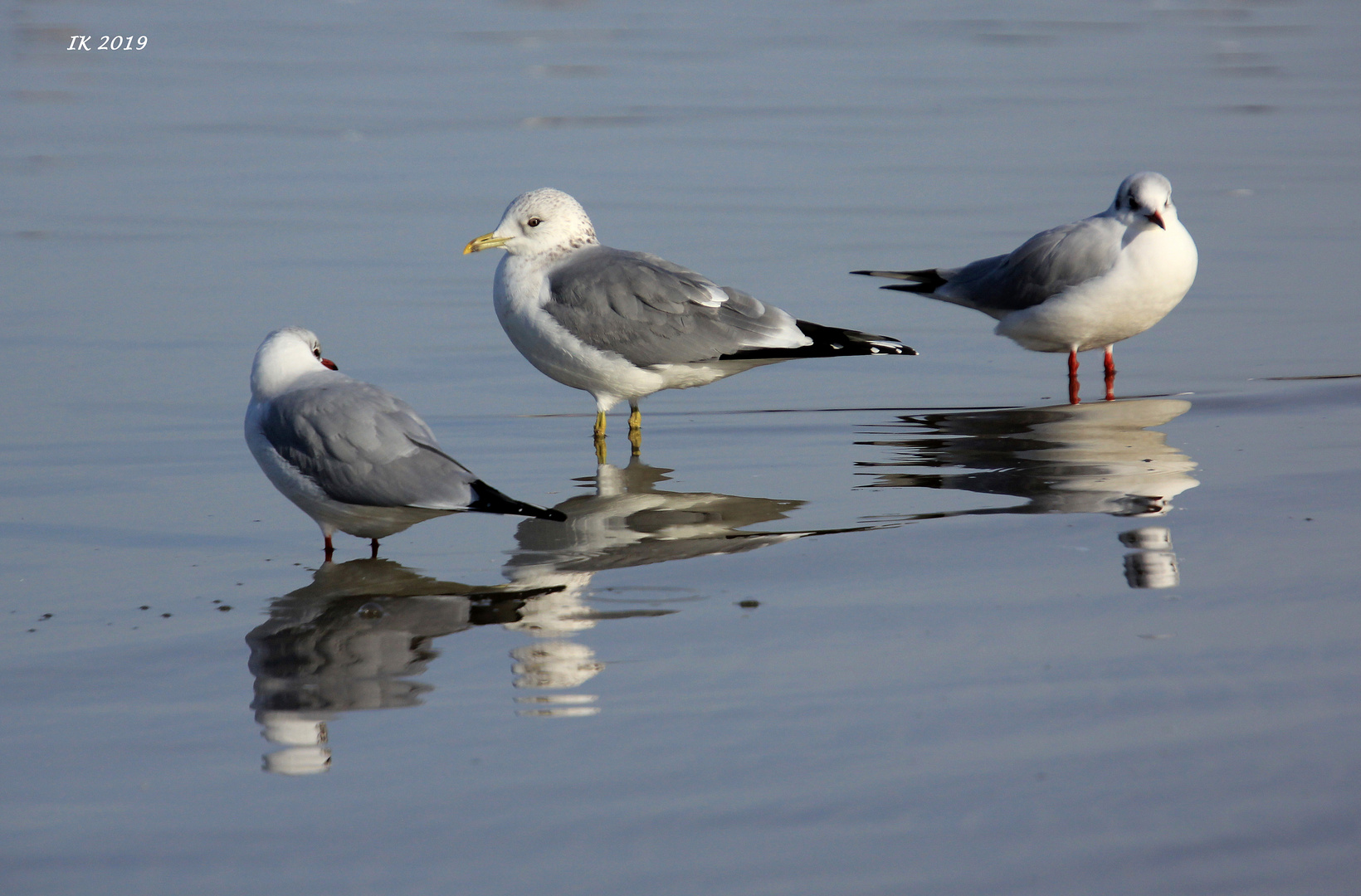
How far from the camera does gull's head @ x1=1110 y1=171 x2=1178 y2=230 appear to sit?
777 cm

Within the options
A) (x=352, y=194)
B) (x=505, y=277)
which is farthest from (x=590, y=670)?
(x=352, y=194)

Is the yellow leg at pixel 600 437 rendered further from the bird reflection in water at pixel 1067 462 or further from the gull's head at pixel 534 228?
the bird reflection in water at pixel 1067 462

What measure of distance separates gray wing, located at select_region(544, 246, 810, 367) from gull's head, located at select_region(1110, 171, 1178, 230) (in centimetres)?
198

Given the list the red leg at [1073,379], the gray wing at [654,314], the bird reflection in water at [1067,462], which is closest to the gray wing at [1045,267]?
the red leg at [1073,379]

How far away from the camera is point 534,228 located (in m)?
7.33

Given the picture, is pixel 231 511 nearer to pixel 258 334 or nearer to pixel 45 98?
pixel 258 334

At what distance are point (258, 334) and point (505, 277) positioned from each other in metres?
1.96

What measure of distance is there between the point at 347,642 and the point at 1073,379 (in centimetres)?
461

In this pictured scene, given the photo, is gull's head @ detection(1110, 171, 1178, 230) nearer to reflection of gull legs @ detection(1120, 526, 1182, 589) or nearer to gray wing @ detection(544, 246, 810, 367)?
gray wing @ detection(544, 246, 810, 367)

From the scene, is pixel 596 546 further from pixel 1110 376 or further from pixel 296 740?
pixel 1110 376

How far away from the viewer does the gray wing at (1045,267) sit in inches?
313

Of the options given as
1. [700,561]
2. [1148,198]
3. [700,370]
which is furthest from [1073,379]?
[700,561]

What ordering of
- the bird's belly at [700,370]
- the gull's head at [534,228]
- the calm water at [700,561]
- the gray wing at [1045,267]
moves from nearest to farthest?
the calm water at [700,561] < the bird's belly at [700,370] < the gull's head at [534,228] < the gray wing at [1045,267]

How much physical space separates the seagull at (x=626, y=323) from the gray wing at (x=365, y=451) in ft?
6.04
